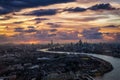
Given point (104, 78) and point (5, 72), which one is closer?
point (104, 78)

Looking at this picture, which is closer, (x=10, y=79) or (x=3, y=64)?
(x=10, y=79)

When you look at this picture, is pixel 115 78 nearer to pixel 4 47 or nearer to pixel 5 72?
pixel 5 72

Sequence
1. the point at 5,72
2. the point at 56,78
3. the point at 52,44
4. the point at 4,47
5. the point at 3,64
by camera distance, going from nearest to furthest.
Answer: the point at 56,78 → the point at 5,72 → the point at 3,64 → the point at 4,47 → the point at 52,44

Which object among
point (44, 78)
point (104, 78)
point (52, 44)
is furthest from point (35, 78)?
point (52, 44)

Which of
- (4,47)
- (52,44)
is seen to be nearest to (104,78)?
(4,47)

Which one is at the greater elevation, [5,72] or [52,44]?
[5,72]

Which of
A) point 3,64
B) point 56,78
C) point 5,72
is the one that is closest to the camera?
point 56,78

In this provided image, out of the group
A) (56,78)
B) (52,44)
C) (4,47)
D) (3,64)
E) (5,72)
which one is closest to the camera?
(56,78)

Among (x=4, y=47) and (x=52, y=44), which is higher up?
(x=4, y=47)

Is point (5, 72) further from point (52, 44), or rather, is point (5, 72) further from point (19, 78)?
point (52, 44)
